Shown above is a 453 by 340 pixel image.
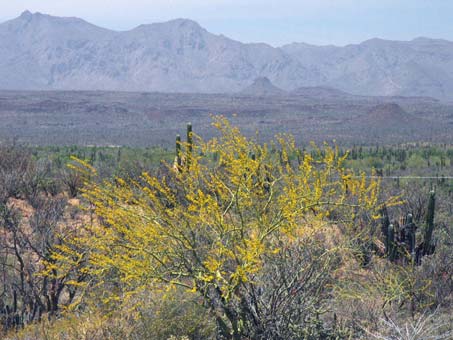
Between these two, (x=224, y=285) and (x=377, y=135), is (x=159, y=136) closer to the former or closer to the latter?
(x=377, y=135)

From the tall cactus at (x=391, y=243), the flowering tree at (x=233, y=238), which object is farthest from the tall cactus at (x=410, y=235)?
the flowering tree at (x=233, y=238)

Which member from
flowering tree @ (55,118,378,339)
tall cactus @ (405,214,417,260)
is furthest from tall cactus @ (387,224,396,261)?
flowering tree @ (55,118,378,339)

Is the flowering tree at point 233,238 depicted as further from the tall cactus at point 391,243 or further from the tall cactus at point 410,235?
the tall cactus at point 410,235

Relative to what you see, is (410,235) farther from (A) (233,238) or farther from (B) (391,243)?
(A) (233,238)

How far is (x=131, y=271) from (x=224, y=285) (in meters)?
1.35

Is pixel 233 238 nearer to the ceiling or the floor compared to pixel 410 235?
nearer to the ceiling

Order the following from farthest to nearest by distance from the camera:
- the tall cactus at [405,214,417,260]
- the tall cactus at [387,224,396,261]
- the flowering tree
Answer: the tall cactus at [405,214,417,260] < the tall cactus at [387,224,396,261] < the flowering tree

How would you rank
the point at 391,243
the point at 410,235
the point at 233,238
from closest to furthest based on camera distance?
the point at 233,238 → the point at 391,243 → the point at 410,235

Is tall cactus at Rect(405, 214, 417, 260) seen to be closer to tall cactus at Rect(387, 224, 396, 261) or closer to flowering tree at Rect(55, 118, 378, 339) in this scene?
tall cactus at Rect(387, 224, 396, 261)

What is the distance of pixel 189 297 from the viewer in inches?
418

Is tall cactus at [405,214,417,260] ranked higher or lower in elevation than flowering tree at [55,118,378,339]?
lower

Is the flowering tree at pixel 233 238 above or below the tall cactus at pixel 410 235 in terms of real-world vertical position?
above

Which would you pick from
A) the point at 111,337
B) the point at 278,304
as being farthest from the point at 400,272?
the point at 111,337

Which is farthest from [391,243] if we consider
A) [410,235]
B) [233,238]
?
[233,238]
